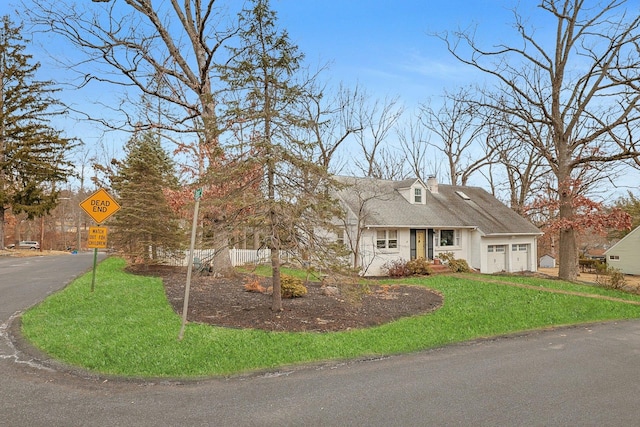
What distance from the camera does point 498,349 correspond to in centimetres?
729

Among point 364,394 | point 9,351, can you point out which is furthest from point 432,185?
point 9,351

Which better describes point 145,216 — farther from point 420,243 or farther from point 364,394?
point 364,394

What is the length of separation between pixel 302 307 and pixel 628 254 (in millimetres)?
33534

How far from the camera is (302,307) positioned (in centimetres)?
1002

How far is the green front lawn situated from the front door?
986 cm

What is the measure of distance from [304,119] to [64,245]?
5477 cm

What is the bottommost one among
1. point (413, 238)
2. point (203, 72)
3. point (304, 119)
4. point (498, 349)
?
point (498, 349)

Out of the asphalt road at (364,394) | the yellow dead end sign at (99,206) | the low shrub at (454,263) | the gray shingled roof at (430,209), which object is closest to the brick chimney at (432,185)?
the gray shingled roof at (430,209)

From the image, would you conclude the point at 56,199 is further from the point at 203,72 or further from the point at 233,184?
the point at 233,184

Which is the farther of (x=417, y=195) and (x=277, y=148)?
(x=417, y=195)

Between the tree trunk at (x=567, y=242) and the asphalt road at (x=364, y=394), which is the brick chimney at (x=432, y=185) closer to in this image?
the tree trunk at (x=567, y=242)

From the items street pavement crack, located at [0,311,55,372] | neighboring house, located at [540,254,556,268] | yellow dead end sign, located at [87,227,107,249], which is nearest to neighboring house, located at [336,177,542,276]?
yellow dead end sign, located at [87,227,107,249]

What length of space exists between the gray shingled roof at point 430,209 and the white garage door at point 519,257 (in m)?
1.11

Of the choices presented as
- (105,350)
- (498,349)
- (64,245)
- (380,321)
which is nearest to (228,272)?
(380,321)
